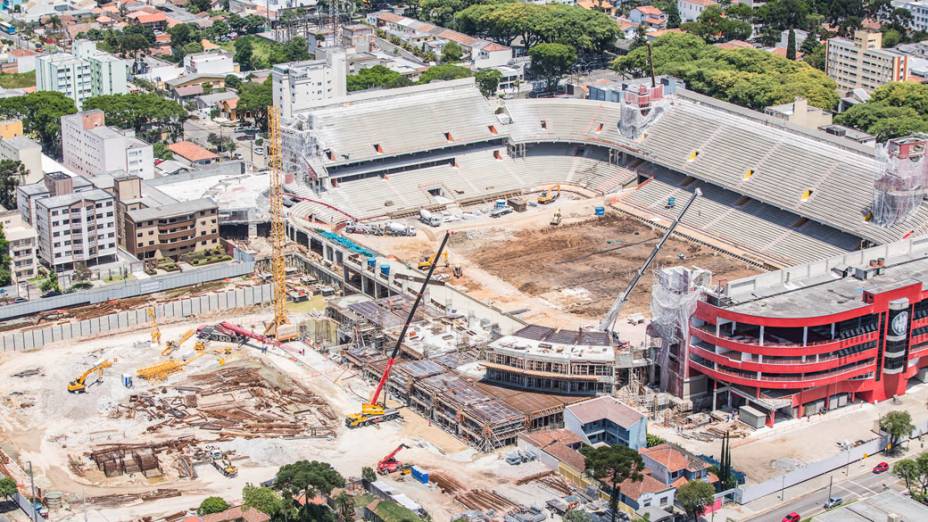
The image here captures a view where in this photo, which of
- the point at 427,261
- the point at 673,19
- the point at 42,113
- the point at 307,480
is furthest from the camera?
the point at 673,19

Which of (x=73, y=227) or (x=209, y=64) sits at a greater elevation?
(x=209, y=64)

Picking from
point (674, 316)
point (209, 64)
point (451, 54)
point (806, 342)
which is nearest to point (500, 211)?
point (674, 316)

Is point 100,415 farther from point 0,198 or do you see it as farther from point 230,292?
point 0,198

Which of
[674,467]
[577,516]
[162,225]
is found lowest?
[577,516]

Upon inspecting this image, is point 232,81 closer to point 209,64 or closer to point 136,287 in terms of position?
point 209,64

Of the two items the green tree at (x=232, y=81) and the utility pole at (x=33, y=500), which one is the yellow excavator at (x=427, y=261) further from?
the green tree at (x=232, y=81)

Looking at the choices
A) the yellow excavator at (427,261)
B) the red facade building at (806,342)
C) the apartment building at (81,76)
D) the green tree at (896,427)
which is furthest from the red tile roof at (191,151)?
the green tree at (896,427)
